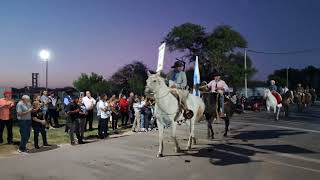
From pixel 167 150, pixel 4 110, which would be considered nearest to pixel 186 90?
pixel 167 150

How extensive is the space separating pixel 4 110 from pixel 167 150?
6.98 m

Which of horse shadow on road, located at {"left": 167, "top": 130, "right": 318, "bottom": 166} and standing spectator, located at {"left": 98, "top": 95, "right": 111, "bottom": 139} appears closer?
horse shadow on road, located at {"left": 167, "top": 130, "right": 318, "bottom": 166}

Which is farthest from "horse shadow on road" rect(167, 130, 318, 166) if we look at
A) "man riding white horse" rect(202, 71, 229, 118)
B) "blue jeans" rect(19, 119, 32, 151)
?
"blue jeans" rect(19, 119, 32, 151)

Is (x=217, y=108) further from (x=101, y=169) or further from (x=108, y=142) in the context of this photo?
(x=101, y=169)

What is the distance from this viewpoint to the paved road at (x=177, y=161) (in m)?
11.2

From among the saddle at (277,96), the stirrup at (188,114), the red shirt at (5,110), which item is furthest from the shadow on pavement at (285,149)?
the saddle at (277,96)

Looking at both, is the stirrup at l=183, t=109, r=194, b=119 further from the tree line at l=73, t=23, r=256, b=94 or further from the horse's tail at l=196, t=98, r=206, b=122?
the tree line at l=73, t=23, r=256, b=94

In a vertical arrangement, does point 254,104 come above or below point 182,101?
above

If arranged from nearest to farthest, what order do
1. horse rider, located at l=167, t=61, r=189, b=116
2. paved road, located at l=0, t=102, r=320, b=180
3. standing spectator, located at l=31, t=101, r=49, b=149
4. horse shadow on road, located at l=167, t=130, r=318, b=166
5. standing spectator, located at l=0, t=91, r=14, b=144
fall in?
paved road, located at l=0, t=102, r=320, b=180 → horse shadow on road, located at l=167, t=130, r=318, b=166 → horse rider, located at l=167, t=61, r=189, b=116 → standing spectator, located at l=31, t=101, r=49, b=149 → standing spectator, located at l=0, t=91, r=14, b=144

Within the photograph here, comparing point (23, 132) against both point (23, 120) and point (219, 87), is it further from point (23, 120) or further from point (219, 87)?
point (219, 87)

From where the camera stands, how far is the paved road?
11164mm

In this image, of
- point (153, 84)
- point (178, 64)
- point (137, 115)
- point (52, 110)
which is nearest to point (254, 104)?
point (137, 115)

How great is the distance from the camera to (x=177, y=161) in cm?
1284

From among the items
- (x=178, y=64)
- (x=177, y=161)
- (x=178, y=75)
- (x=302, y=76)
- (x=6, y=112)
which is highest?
(x=302, y=76)
